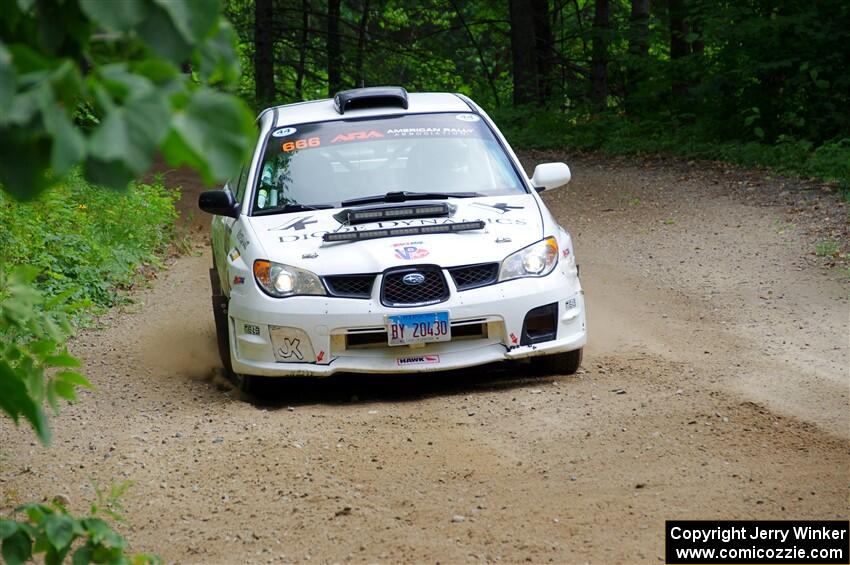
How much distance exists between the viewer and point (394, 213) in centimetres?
763

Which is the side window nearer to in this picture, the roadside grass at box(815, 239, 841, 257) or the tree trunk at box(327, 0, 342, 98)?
the roadside grass at box(815, 239, 841, 257)

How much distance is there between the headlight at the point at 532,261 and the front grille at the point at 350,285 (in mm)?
847

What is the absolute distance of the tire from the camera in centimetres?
768

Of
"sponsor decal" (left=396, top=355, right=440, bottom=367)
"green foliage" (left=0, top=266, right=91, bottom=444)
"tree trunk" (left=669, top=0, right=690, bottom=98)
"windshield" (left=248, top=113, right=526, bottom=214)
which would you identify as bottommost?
"tree trunk" (left=669, top=0, right=690, bottom=98)

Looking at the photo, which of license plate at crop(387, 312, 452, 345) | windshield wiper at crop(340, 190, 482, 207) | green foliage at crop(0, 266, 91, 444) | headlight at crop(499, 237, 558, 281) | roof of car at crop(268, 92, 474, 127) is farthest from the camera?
roof of car at crop(268, 92, 474, 127)

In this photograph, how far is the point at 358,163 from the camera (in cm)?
839

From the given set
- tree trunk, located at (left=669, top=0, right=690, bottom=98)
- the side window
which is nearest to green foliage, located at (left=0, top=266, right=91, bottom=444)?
the side window

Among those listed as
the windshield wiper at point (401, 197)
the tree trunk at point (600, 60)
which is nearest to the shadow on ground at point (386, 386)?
the windshield wiper at point (401, 197)

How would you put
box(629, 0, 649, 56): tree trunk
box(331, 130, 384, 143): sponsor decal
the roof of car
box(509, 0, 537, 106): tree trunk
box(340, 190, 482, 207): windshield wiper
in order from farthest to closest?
1. box(509, 0, 537, 106): tree trunk
2. box(629, 0, 649, 56): tree trunk
3. the roof of car
4. box(331, 130, 384, 143): sponsor decal
5. box(340, 190, 482, 207): windshield wiper

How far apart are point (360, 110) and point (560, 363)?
8.50ft

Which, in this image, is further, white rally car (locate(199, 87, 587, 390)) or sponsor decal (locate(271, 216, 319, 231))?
sponsor decal (locate(271, 216, 319, 231))

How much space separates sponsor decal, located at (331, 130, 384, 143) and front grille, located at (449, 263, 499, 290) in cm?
172

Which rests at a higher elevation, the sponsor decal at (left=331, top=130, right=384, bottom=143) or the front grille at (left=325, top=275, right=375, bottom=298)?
the sponsor decal at (left=331, top=130, right=384, bottom=143)

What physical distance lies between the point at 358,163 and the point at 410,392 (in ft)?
5.83
